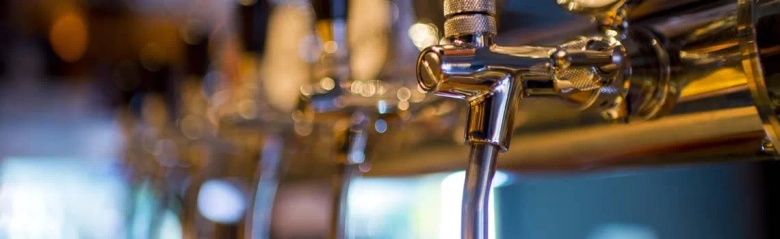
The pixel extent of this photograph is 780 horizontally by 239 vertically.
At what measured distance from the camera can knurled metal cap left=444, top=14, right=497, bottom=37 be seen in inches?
15.1

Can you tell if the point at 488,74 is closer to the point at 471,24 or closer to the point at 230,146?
the point at 471,24

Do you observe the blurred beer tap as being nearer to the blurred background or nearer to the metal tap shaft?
the metal tap shaft

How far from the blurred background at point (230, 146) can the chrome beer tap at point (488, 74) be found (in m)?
0.15

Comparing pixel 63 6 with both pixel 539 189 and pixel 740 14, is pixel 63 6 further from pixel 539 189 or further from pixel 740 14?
pixel 740 14

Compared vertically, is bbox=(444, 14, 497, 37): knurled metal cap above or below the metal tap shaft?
above

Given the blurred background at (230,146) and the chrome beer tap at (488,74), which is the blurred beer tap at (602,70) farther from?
the blurred background at (230,146)

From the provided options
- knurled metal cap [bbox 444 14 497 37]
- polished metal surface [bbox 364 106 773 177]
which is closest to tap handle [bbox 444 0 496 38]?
knurled metal cap [bbox 444 14 497 37]

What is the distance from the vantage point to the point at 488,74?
1.23 ft

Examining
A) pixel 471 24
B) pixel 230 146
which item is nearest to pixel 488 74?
pixel 471 24

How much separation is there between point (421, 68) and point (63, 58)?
1.40 metres

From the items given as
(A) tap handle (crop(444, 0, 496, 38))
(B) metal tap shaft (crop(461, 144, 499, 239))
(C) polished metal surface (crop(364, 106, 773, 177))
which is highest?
(A) tap handle (crop(444, 0, 496, 38))

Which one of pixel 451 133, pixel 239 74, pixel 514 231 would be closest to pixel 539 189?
pixel 514 231

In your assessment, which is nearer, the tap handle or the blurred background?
the tap handle

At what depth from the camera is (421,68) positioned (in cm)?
38
